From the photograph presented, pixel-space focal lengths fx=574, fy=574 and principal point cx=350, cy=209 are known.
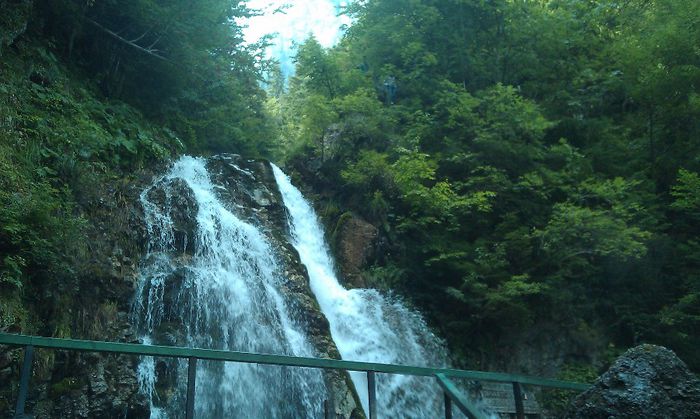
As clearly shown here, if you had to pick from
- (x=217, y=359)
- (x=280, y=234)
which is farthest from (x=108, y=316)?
(x=217, y=359)

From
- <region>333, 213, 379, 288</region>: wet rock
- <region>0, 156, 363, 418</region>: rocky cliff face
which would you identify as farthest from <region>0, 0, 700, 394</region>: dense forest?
<region>0, 156, 363, 418</region>: rocky cliff face

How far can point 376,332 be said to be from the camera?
37.7 ft

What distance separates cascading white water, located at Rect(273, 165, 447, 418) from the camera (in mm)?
10336

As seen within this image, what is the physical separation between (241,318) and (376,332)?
3323 millimetres

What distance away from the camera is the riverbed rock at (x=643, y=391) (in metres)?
3.75

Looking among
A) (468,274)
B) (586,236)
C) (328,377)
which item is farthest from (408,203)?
(328,377)

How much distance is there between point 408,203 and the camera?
14336 mm

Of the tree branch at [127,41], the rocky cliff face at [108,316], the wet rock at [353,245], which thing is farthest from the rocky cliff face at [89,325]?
the wet rock at [353,245]

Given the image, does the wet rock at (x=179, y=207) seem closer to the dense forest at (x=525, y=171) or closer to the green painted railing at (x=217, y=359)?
the dense forest at (x=525, y=171)

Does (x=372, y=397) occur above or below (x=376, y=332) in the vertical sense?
below

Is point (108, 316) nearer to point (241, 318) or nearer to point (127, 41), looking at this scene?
point (241, 318)

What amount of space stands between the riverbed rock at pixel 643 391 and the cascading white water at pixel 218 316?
5115mm

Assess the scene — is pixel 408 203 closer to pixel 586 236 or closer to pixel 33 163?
pixel 586 236

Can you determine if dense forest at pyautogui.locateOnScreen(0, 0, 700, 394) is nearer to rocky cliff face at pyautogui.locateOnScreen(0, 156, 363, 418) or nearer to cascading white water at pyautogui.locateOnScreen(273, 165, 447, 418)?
cascading white water at pyautogui.locateOnScreen(273, 165, 447, 418)
